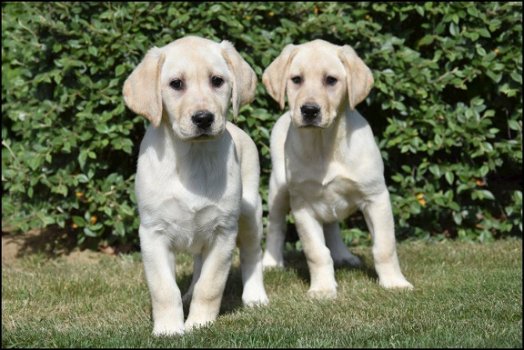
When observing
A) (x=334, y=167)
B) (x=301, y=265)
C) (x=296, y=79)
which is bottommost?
(x=301, y=265)

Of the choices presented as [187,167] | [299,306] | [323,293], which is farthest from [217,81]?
[323,293]

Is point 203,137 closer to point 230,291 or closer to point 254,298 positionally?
point 254,298

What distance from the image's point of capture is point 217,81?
15.2 feet

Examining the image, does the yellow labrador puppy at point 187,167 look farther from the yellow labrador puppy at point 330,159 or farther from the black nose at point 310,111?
the yellow labrador puppy at point 330,159

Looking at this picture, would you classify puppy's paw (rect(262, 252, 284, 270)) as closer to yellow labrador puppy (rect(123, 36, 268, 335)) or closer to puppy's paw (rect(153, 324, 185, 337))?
yellow labrador puppy (rect(123, 36, 268, 335))

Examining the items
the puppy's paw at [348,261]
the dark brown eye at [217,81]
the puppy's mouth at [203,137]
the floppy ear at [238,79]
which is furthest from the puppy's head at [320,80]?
the puppy's paw at [348,261]

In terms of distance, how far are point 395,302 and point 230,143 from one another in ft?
4.43

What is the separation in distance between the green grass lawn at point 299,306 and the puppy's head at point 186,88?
1.07m

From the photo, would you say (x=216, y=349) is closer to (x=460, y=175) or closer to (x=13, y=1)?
(x=460, y=175)

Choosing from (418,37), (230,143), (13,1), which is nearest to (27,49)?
(13,1)

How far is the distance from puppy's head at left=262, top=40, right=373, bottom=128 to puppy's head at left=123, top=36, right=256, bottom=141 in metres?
0.69

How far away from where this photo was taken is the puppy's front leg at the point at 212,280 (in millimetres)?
4715

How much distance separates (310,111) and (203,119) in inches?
40.8

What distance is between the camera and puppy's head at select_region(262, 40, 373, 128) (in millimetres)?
5254
